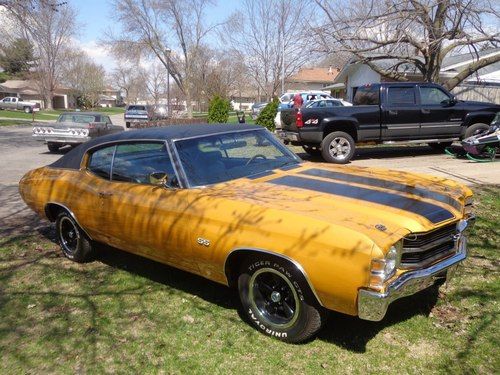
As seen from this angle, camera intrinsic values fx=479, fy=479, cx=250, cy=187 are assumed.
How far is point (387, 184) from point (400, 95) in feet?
28.3

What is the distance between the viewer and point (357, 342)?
3504 mm

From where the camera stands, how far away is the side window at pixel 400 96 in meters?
11.9

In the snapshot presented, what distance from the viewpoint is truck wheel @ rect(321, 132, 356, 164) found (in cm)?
1152

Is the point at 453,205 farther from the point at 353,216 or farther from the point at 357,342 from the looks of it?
the point at 357,342

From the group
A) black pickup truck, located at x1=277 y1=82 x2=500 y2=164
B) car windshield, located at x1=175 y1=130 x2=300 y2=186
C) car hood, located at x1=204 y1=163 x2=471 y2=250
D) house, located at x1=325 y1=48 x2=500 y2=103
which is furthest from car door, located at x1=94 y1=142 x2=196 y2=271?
house, located at x1=325 y1=48 x2=500 y2=103

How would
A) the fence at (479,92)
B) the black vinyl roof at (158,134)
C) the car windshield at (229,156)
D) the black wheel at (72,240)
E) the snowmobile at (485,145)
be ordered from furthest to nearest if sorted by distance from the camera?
the fence at (479,92) → the snowmobile at (485,145) → the black wheel at (72,240) → the black vinyl roof at (158,134) → the car windshield at (229,156)

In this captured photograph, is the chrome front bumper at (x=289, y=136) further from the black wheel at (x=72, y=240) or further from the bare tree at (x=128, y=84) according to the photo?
the bare tree at (x=128, y=84)

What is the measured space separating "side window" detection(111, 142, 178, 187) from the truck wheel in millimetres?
7410

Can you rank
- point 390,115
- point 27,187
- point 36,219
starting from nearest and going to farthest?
1. point 27,187
2. point 36,219
3. point 390,115

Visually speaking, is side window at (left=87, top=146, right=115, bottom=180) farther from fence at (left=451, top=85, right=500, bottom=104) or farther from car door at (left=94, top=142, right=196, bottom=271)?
fence at (left=451, top=85, right=500, bottom=104)

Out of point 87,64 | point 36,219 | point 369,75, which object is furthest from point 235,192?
point 87,64

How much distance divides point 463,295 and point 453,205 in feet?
3.23

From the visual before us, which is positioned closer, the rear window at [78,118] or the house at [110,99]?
the rear window at [78,118]

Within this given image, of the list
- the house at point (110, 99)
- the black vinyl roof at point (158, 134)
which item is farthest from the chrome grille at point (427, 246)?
the house at point (110, 99)
